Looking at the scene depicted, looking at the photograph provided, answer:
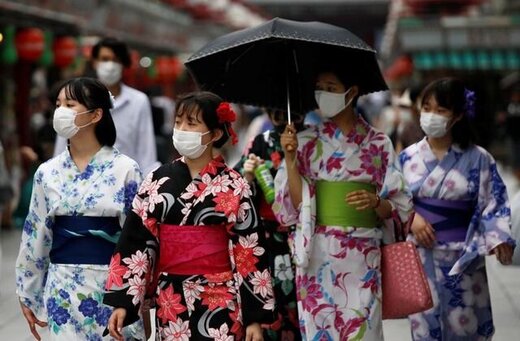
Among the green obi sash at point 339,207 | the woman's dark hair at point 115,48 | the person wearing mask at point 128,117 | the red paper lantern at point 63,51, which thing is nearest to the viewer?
the green obi sash at point 339,207

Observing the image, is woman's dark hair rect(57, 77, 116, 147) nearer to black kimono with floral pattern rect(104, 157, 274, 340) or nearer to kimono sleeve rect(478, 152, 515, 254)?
black kimono with floral pattern rect(104, 157, 274, 340)

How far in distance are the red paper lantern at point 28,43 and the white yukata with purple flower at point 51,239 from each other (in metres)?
10.4

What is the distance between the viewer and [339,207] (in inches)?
204

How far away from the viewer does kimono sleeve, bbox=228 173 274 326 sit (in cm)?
448

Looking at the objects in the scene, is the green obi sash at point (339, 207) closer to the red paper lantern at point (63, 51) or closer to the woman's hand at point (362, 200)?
the woman's hand at point (362, 200)

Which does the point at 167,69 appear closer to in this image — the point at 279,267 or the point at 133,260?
the point at 279,267

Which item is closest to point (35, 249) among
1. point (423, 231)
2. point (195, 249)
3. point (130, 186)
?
point (130, 186)

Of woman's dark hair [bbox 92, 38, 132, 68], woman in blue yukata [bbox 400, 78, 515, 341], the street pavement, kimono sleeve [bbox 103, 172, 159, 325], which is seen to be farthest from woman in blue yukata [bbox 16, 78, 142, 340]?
the street pavement

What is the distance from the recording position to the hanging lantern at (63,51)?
17109 millimetres

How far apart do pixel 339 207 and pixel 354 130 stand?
40cm

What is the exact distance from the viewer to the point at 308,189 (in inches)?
205

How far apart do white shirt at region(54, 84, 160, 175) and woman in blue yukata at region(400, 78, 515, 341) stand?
2021mm

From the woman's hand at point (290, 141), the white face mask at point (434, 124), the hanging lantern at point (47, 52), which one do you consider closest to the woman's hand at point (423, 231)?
the white face mask at point (434, 124)

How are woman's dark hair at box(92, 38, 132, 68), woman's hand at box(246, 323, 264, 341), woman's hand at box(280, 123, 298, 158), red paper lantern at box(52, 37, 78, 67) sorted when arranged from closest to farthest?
woman's hand at box(246, 323, 264, 341) < woman's hand at box(280, 123, 298, 158) < woman's dark hair at box(92, 38, 132, 68) < red paper lantern at box(52, 37, 78, 67)
